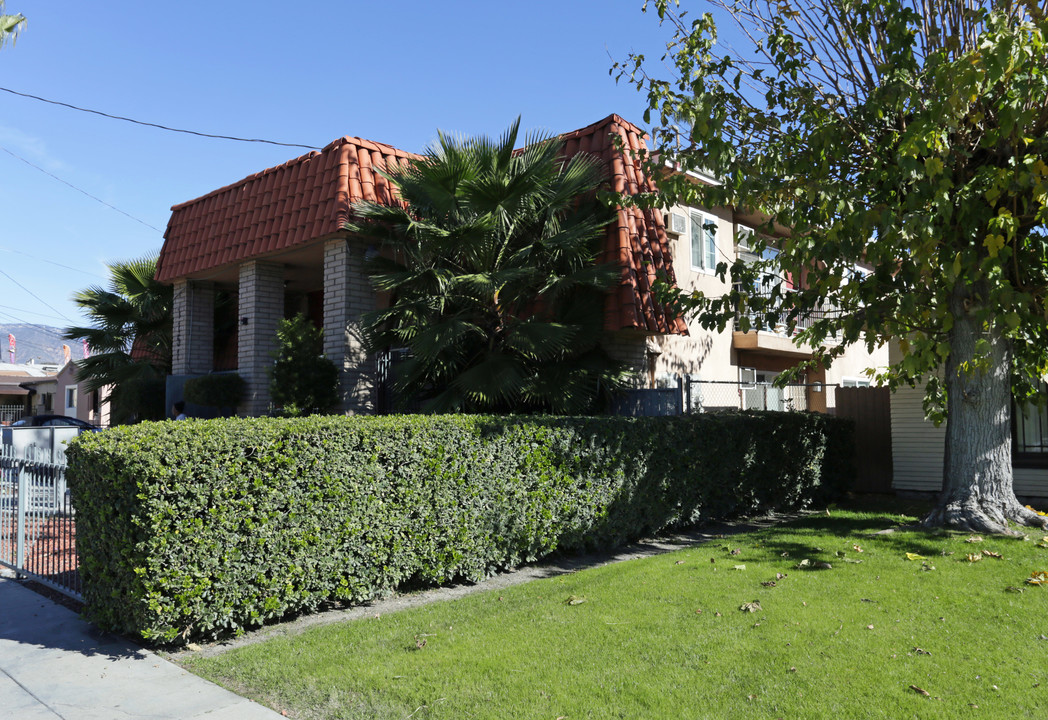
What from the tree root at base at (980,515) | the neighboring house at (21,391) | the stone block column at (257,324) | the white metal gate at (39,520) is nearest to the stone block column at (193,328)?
the stone block column at (257,324)

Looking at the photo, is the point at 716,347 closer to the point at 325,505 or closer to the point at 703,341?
the point at 703,341

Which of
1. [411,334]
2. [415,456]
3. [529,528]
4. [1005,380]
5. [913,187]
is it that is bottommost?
[529,528]

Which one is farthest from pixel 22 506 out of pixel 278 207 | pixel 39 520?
pixel 278 207

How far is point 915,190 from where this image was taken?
8055 mm

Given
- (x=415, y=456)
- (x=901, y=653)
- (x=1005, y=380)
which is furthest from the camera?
(x=1005, y=380)

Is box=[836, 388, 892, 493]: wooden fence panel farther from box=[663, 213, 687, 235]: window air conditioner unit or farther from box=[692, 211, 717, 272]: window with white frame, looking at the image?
box=[663, 213, 687, 235]: window air conditioner unit

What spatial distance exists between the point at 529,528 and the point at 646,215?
253 inches

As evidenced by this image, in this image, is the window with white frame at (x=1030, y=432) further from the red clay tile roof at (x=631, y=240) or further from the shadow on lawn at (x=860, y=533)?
the red clay tile roof at (x=631, y=240)

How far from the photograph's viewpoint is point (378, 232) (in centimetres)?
1099

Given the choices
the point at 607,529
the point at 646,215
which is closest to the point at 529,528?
the point at 607,529

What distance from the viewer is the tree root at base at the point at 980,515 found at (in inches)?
365

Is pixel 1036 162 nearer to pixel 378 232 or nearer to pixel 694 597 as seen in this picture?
pixel 694 597

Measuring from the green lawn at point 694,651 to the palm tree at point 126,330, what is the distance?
40.6 feet

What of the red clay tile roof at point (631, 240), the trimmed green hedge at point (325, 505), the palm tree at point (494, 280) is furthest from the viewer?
the red clay tile roof at point (631, 240)
